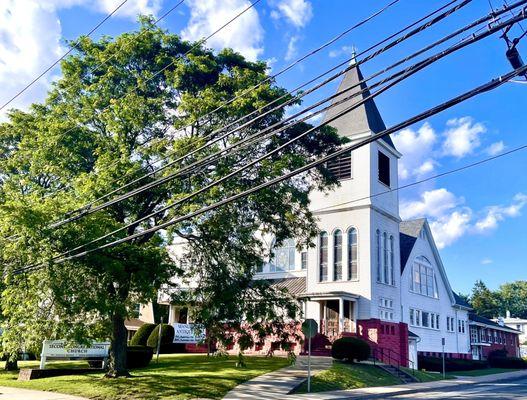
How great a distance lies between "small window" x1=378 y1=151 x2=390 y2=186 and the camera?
1422 inches

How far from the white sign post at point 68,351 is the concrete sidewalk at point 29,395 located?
2.65m

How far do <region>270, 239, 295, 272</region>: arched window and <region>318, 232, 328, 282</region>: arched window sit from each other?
2.66 meters

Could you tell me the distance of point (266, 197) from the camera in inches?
775

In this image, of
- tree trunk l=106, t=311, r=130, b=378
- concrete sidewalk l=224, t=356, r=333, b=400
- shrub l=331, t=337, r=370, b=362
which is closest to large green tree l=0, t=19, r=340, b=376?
tree trunk l=106, t=311, r=130, b=378

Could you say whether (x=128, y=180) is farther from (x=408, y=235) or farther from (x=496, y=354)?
(x=496, y=354)

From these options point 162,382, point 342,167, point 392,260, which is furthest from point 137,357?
point 392,260

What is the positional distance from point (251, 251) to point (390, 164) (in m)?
18.8

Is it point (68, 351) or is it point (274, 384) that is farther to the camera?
point (68, 351)

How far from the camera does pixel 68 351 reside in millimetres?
22766

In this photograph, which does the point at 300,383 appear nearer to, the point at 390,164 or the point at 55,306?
Result: the point at 55,306

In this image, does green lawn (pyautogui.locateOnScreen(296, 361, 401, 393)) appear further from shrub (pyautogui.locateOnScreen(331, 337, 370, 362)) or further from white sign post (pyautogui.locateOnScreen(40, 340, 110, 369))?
white sign post (pyautogui.locateOnScreen(40, 340, 110, 369))

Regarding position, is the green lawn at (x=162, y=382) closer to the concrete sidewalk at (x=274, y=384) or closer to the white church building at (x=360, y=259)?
the concrete sidewalk at (x=274, y=384)

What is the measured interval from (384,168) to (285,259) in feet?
31.2

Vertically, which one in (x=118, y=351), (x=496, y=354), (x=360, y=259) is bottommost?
(x=118, y=351)
